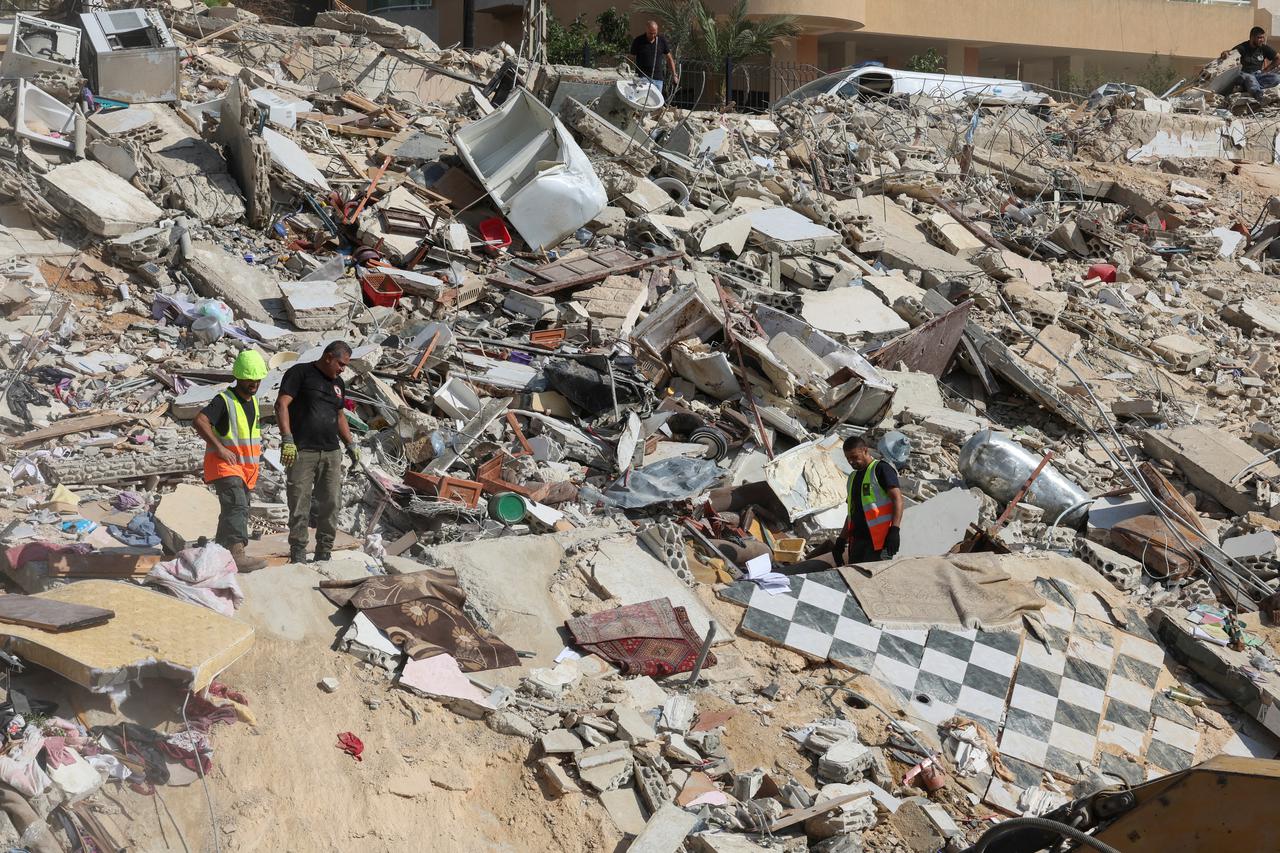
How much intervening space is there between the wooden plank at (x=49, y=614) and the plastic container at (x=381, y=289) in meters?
5.79

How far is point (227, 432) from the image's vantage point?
584 centimetres

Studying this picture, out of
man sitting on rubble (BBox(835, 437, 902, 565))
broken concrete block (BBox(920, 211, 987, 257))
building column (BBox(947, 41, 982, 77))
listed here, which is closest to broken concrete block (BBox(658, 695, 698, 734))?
man sitting on rubble (BBox(835, 437, 902, 565))

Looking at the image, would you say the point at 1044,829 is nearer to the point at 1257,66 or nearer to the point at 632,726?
Result: the point at 632,726

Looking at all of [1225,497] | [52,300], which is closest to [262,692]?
[52,300]

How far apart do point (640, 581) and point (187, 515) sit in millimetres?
2751

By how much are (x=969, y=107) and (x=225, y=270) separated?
1169 cm

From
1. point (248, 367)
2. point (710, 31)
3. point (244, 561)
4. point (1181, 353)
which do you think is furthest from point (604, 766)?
point (710, 31)

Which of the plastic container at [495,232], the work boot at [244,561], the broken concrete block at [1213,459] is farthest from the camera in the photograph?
the plastic container at [495,232]

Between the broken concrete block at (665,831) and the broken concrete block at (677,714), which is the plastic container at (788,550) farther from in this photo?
the broken concrete block at (665,831)

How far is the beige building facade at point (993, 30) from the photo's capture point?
1005 inches

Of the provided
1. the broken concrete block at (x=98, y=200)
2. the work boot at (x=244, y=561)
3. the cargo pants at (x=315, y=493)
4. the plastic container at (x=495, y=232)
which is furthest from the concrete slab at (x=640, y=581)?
the broken concrete block at (x=98, y=200)

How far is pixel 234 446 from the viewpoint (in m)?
5.84

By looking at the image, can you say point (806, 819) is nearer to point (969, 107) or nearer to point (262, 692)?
point (262, 692)

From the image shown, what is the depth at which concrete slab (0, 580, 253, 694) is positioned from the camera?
422cm
